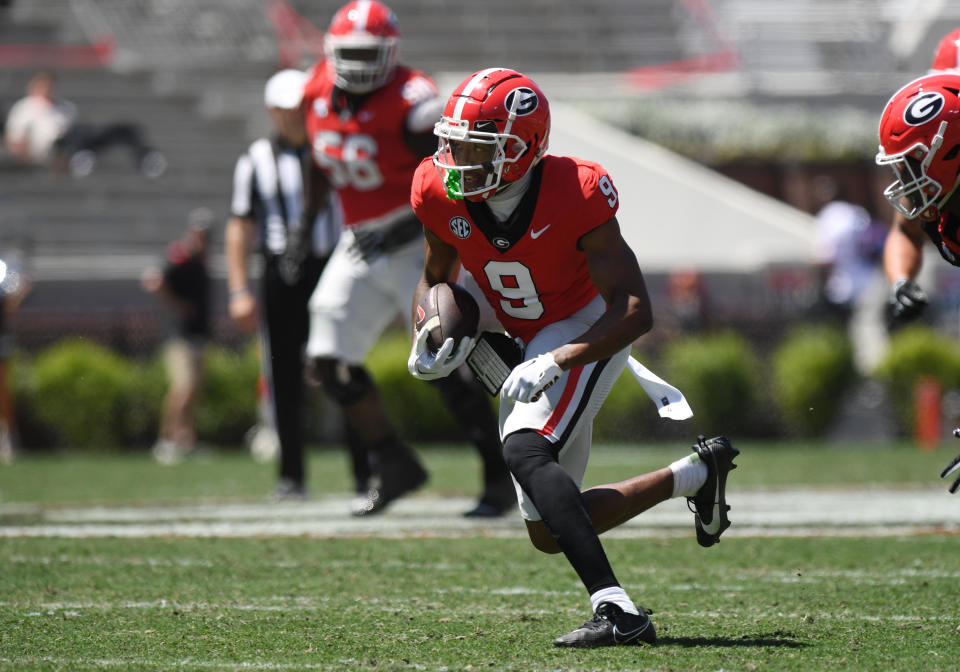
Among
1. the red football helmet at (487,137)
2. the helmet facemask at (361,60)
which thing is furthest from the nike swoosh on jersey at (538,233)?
the helmet facemask at (361,60)

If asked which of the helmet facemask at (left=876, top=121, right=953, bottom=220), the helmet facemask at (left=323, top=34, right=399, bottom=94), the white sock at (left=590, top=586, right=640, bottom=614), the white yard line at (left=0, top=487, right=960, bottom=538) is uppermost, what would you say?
the helmet facemask at (left=323, top=34, right=399, bottom=94)

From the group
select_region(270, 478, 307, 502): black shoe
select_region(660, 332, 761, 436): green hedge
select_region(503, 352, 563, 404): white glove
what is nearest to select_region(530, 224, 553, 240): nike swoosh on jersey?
select_region(503, 352, 563, 404): white glove

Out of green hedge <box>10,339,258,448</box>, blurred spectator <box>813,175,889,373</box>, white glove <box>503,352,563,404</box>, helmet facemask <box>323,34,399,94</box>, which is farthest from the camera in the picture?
blurred spectator <box>813,175,889,373</box>

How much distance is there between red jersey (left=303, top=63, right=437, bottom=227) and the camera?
6.12 meters

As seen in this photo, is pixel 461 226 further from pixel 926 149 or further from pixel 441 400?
pixel 441 400

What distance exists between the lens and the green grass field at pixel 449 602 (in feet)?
11.3

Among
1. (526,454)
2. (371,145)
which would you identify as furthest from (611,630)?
(371,145)

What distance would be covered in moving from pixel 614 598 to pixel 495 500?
9.01 feet

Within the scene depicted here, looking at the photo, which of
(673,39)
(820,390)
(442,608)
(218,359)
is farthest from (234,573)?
(673,39)

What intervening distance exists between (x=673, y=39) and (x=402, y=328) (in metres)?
10.9

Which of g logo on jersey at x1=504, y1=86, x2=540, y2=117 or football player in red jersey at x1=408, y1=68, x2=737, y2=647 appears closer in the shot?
football player in red jersey at x1=408, y1=68, x2=737, y2=647

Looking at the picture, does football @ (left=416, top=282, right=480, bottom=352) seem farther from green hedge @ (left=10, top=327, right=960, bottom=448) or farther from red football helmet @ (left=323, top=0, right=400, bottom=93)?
green hedge @ (left=10, top=327, right=960, bottom=448)

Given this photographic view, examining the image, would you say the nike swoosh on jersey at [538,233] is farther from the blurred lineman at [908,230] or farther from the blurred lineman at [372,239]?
the blurred lineman at [372,239]

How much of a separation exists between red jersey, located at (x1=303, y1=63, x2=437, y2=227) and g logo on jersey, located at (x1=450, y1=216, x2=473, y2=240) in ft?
6.89
